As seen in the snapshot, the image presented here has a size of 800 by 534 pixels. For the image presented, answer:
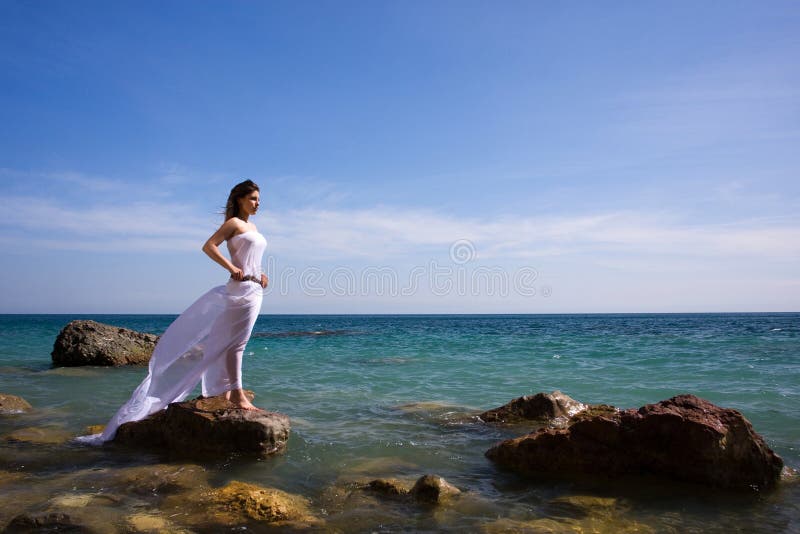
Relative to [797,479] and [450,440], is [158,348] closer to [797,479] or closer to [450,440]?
[450,440]

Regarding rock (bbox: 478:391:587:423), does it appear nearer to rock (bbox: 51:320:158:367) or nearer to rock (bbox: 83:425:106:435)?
rock (bbox: 83:425:106:435)

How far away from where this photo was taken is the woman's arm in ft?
18.5

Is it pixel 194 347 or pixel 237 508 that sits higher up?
pixel 194 347

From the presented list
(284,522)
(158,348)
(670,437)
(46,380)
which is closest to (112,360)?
(46,380)

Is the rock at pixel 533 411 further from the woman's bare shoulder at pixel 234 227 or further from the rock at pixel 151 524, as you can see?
the rock at pixel 151 524

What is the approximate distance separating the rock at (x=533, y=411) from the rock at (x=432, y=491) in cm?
318

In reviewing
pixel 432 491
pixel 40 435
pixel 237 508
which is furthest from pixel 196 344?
pixel 432 491

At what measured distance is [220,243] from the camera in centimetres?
573

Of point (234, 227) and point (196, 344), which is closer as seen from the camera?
point (234, 227)

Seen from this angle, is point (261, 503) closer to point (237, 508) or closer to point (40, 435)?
point (237, 508)

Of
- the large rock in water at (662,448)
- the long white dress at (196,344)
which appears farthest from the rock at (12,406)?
the large rock in water at (662,448)

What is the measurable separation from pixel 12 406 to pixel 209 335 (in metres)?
4.27

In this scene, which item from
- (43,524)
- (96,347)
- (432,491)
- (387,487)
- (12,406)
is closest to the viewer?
(43,524)

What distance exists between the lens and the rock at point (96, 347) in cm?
1484
